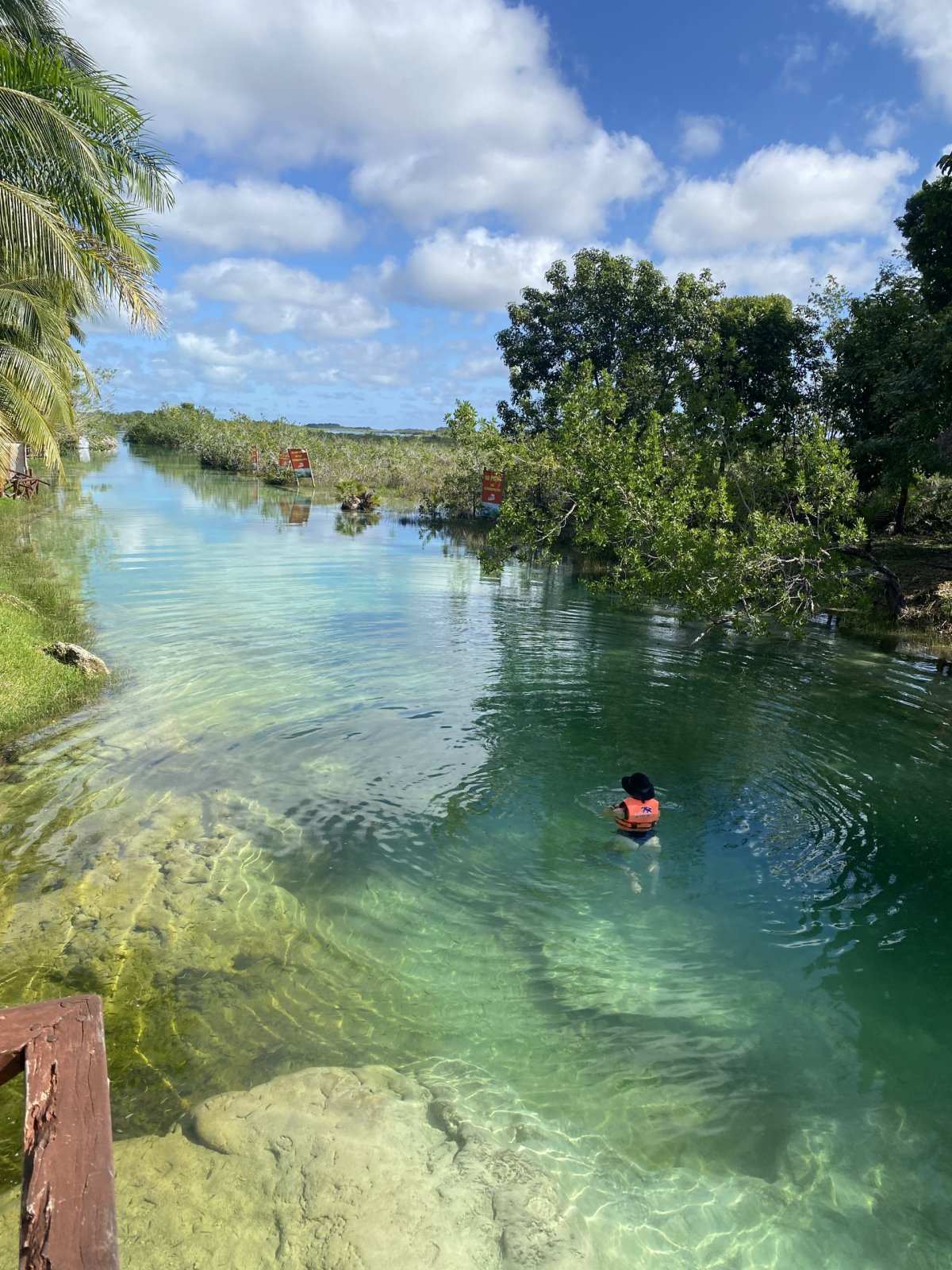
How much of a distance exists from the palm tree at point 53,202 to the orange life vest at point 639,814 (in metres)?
12.0

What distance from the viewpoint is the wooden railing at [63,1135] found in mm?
1979

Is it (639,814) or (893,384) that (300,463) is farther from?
(639,814)

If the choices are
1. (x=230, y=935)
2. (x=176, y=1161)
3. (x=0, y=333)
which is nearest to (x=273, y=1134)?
(x=176, y=1161)

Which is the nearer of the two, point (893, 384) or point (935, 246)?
point (893, 384)

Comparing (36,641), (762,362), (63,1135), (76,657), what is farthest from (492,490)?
(63,1135)

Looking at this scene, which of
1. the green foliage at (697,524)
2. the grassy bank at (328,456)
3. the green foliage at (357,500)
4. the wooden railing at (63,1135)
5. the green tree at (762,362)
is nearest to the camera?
the wooden railing at (63,1135)

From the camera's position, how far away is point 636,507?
20.9 m

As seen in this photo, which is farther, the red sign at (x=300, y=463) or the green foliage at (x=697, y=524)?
the red sign at (x=300, y=463)

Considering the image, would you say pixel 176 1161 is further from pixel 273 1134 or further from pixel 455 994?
pixel 455 994

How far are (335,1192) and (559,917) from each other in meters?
3.84

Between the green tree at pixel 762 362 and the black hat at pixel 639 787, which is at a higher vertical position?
the green tree at pixel 762 362

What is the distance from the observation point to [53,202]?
13.5 meters

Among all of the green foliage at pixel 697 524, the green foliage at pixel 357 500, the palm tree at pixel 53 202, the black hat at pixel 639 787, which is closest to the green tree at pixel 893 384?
the green foliage at pixel 697 524

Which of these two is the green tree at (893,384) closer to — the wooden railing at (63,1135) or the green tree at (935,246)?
the green tree at (935,246)
